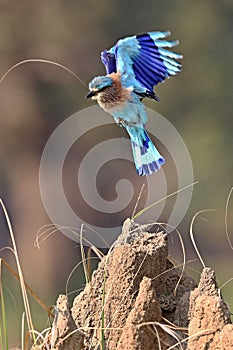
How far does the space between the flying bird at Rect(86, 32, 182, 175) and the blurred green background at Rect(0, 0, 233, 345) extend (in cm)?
562

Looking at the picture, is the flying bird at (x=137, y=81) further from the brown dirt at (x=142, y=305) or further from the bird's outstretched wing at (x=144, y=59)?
the brown dirt at (x=142, y=305)

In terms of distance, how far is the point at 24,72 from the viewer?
7594 millimetres

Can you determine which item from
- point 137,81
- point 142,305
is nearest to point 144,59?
point 137,81

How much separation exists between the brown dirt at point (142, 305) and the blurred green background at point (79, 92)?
5629 mm

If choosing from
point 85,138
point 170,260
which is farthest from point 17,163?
point 170,260

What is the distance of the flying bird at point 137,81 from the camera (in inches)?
64.7

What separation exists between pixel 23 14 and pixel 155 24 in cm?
90

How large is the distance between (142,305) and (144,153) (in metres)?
0.27

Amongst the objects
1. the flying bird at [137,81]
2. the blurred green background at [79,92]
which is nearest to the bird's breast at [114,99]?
the flying bird at [137,81]

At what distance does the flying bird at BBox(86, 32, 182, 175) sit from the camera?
1643 millimetres

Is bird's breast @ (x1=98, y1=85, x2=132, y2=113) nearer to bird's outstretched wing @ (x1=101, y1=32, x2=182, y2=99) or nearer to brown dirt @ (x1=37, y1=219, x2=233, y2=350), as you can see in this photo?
bird's outstretched wing @ (x1=101, y1=32, x2=182, y2=99)

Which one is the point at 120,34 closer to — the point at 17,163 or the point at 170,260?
the point at 17,163

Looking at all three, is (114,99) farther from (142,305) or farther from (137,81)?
(142,305)

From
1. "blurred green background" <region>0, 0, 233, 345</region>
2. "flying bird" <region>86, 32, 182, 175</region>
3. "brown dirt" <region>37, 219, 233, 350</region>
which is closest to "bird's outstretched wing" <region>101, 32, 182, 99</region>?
"flying bird" <region>86, 32, 182, 175</region>
